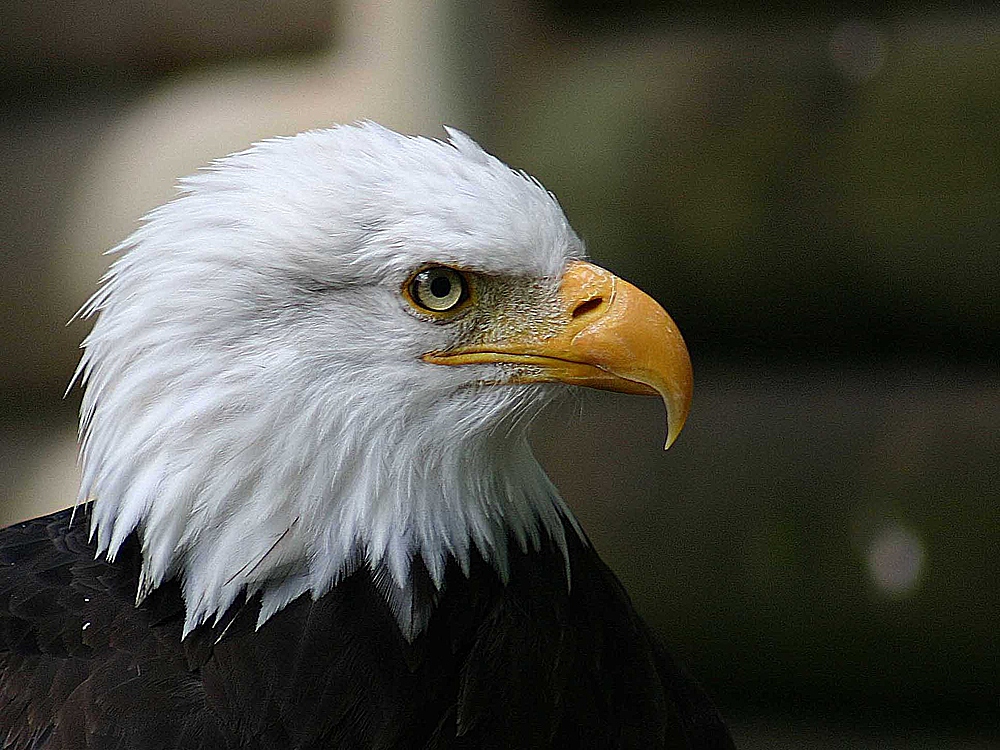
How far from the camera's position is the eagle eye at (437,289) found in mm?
841

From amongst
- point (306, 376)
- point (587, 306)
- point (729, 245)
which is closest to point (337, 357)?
point (306, 376)

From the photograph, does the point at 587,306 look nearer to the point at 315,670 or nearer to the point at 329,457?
the point at 329,457

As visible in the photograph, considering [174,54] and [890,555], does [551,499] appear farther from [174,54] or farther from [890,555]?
[174,54]

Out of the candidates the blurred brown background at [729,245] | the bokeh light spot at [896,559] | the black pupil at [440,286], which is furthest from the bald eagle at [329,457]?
the bokeh light spot at [896,559]

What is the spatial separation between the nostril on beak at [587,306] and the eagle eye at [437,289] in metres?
0.08

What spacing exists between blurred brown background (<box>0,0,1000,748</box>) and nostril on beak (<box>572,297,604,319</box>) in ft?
2.41

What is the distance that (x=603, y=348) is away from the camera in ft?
2.78

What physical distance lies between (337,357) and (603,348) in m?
0.18

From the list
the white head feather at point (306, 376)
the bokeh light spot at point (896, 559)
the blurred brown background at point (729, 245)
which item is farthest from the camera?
the bokeh light spot at point (896, 559)

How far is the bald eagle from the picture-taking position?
33.1 inches

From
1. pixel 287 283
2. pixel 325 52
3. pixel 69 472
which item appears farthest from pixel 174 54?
pixel 287 283

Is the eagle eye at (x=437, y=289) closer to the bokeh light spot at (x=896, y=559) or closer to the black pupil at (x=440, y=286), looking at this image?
the black pupil at (x=440, y=286)

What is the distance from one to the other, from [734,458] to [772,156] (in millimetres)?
398

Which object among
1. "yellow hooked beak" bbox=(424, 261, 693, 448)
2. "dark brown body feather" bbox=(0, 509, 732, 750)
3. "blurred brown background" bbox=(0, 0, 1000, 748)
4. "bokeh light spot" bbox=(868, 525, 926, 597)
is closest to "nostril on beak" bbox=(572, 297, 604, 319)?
"yellow hooked beak" bbox=(424, 261, 693, 448)
